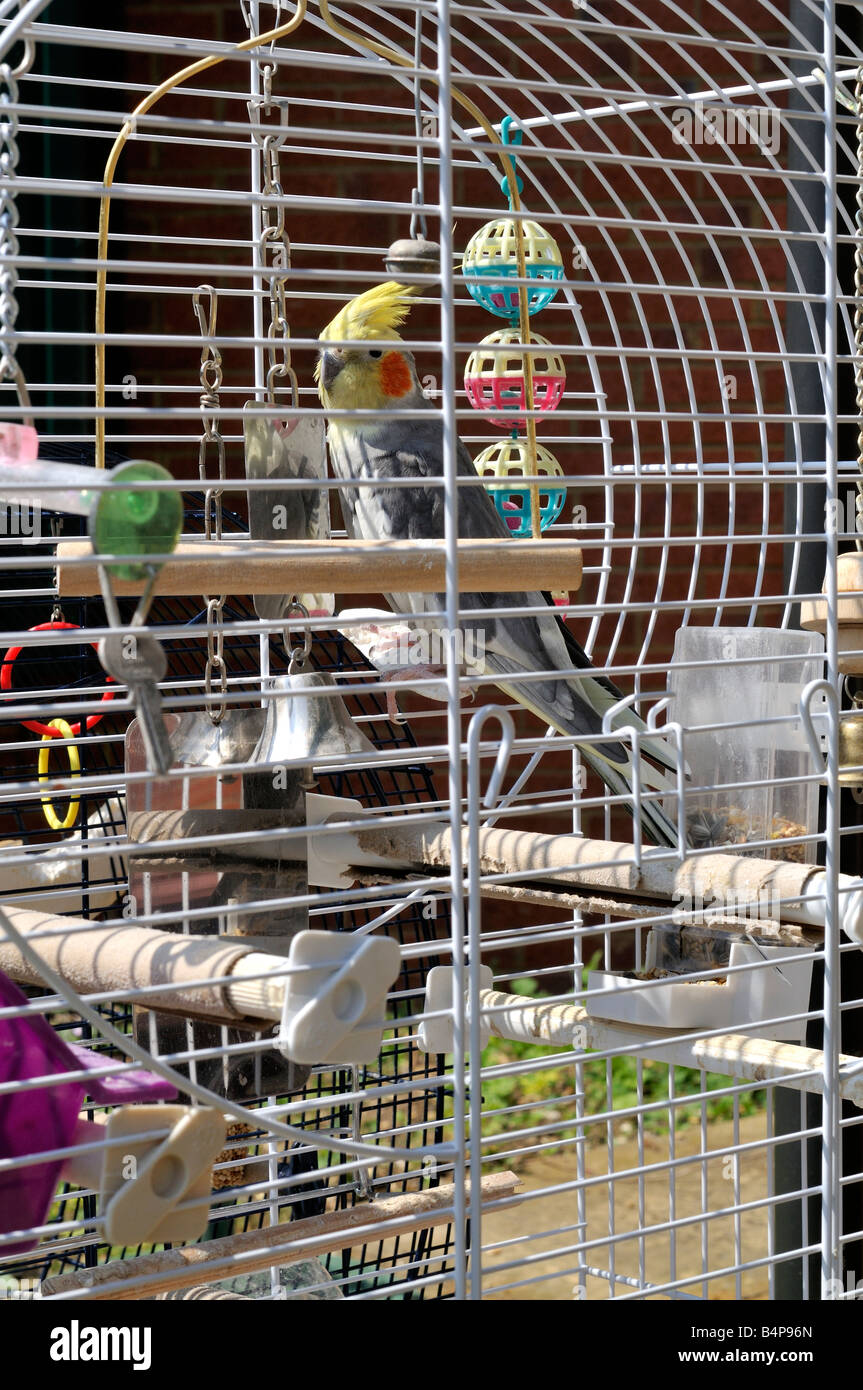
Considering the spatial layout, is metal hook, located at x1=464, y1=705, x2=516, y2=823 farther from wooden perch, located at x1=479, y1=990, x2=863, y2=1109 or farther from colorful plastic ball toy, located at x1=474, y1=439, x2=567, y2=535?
colorful plastic ball toy, located at x1=474, y1=439, x2=567, y2=535

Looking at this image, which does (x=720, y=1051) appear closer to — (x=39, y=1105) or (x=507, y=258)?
(x=39, y=1105)

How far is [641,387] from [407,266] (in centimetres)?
158

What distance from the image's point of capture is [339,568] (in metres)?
0.79

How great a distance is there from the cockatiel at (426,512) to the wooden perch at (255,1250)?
314mm

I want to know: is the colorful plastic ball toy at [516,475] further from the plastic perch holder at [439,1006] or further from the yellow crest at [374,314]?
the plastic perch holder at [439,1006]

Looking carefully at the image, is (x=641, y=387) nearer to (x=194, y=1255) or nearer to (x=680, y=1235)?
(x=680, y=1235)

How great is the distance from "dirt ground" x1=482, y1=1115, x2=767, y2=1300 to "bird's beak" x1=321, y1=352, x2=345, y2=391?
1236 mm

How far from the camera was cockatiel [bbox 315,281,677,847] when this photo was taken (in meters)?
1.09

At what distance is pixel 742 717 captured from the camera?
1.05 meters

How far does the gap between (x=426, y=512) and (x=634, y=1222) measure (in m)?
1.41

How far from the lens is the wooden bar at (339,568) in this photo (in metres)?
0.74

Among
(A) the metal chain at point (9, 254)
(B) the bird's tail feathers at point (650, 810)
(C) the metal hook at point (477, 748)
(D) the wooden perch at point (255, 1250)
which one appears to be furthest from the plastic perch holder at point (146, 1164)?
(B) the bird's tail feathers at point (650, 810)

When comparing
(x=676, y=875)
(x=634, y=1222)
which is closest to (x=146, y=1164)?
(x=676, y=875)

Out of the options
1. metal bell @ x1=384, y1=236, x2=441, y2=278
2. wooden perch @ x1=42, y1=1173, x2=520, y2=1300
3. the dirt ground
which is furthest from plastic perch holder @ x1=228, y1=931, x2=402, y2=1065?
the dirt ground
